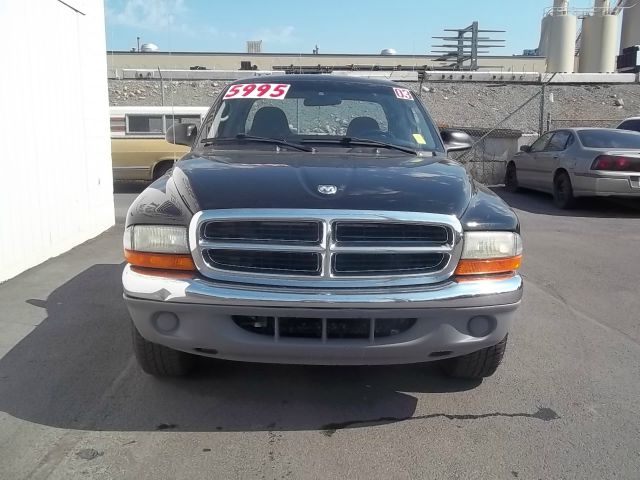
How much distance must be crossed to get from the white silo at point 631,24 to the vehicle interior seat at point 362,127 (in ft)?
149

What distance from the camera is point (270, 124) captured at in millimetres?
4566

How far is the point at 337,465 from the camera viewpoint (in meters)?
2.91

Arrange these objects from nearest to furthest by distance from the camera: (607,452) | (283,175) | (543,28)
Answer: (607,452) → (283,175) → (543,28)

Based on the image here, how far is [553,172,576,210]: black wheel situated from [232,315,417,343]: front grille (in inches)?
358

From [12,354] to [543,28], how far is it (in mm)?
48662

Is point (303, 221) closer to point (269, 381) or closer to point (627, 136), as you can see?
point (269, 381)

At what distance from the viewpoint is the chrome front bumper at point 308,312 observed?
117 inches

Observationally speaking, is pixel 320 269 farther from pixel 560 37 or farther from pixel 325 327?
pixel 560 37

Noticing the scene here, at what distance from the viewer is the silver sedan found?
10.3 meters

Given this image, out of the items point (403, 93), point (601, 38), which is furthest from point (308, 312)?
point (601, 38)

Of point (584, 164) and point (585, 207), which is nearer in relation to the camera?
point (584, 164)

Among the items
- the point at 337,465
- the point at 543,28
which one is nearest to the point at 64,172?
the point at 337,465

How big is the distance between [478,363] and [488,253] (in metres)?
0.80

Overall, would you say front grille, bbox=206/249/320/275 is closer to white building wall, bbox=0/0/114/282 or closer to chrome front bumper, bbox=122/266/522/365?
chrome front bumper, bbox=122/266/522/365
